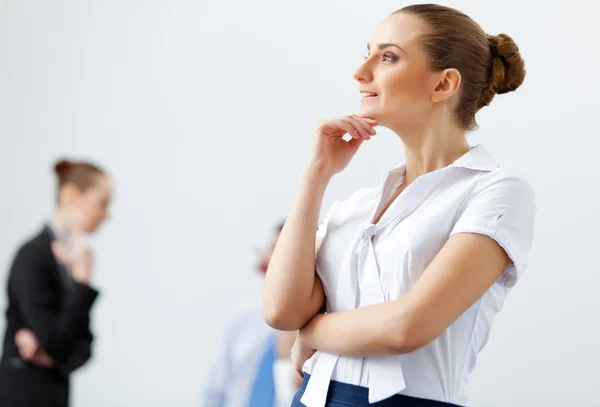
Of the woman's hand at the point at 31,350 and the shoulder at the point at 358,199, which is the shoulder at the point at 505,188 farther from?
the woman's hand at the point at 31,350

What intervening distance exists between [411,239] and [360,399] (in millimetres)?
250

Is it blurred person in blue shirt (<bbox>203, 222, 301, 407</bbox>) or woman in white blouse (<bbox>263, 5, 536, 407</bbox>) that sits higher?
woman in white blouse (<bbox>263, 5, 536, 407</bbox>)

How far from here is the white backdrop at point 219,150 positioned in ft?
10.8

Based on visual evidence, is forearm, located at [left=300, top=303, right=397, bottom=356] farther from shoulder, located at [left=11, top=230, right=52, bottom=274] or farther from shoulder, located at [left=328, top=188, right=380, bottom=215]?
shoulder, located at [left=11, top=230, right=52, bottom=274]

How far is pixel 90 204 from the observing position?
4.08m

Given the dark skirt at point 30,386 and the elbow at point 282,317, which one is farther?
the dark skirt at point 30,386

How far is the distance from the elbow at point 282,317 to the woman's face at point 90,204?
3.03 metres

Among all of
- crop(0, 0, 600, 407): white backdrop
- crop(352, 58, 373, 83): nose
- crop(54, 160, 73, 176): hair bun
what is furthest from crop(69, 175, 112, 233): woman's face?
crop(352, 58, 373, 83): nose

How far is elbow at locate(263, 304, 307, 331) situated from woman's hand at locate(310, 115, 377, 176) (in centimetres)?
26

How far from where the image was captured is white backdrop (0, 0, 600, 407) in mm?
3295

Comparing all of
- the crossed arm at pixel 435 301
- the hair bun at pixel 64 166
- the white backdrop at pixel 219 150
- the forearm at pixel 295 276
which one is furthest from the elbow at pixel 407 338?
the hair bun at pixel 64 166

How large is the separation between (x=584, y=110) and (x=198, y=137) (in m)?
2.24

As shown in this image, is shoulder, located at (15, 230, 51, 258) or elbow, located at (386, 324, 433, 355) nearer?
elbow, located at (386, 324, 433, 355)

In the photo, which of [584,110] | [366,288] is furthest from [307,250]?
[584,110]
